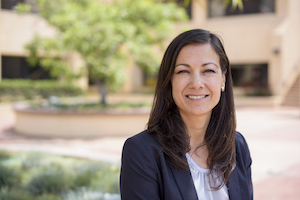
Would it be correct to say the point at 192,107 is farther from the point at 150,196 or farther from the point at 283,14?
the point at 283,14

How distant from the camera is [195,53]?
204 centimetres

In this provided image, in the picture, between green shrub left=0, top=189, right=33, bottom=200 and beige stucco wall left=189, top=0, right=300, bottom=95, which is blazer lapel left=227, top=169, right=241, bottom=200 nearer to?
green shrub left=0, top=189, right=33, bottom=200

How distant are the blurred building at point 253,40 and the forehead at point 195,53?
19432 mm

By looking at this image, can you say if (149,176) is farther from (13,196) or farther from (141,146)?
(13,196)

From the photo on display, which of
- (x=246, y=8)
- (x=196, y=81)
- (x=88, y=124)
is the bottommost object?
(x=88, y=124)

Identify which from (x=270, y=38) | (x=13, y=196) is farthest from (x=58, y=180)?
(x=270, y=38)

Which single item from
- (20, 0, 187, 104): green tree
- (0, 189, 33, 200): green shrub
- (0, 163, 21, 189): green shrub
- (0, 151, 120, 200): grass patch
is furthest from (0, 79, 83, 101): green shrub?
(0, 189, 33, 200): green shrub

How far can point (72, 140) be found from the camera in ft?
36.0

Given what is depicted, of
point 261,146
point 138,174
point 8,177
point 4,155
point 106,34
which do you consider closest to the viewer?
point 138,174

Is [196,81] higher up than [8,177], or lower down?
higher up

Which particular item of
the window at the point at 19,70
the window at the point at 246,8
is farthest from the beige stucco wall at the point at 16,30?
the window at the point at 246,8

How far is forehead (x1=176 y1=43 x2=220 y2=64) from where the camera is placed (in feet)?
6.66

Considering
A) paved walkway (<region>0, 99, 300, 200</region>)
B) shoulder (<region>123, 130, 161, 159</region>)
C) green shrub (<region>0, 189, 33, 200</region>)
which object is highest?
shoulder (<region>123, 130, 161, 159</region>)

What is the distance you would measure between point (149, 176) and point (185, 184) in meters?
0.22
